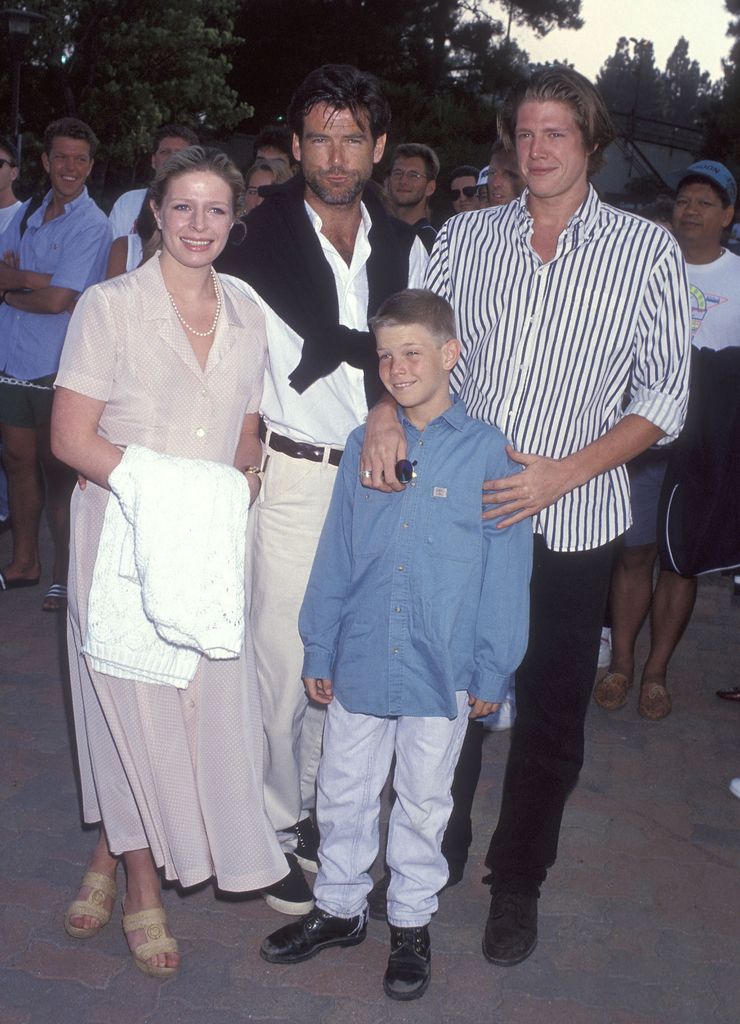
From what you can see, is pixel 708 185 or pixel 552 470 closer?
pixel 552 470

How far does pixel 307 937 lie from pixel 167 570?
123 centimetres

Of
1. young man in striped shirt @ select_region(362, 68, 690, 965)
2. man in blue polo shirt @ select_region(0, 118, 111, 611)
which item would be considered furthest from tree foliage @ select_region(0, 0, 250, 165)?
young man in striped shirt @ select_region(362, 68, 690, 965)

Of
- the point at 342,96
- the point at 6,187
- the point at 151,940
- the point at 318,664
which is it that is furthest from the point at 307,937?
the point at 6,187

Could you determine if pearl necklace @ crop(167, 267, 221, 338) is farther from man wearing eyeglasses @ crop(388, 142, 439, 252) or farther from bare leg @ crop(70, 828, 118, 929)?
man wearing eyeglasses @ crop(388, 142, 439, 252)

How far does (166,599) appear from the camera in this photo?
9.88ft

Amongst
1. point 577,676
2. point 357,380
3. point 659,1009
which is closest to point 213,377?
point 357,380

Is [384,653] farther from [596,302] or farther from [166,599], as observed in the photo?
[596,302]

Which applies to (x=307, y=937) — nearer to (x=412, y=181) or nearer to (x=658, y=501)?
(x=658, y=501)

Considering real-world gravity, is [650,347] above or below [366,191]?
below

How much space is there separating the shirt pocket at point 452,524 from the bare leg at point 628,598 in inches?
108

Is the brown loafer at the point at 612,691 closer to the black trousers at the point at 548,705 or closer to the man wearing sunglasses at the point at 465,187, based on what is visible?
the black trousers at the point at 548,705

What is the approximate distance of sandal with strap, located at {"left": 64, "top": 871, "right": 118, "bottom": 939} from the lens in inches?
136

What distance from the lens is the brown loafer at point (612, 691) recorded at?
18.6ft

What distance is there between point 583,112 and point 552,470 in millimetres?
977
